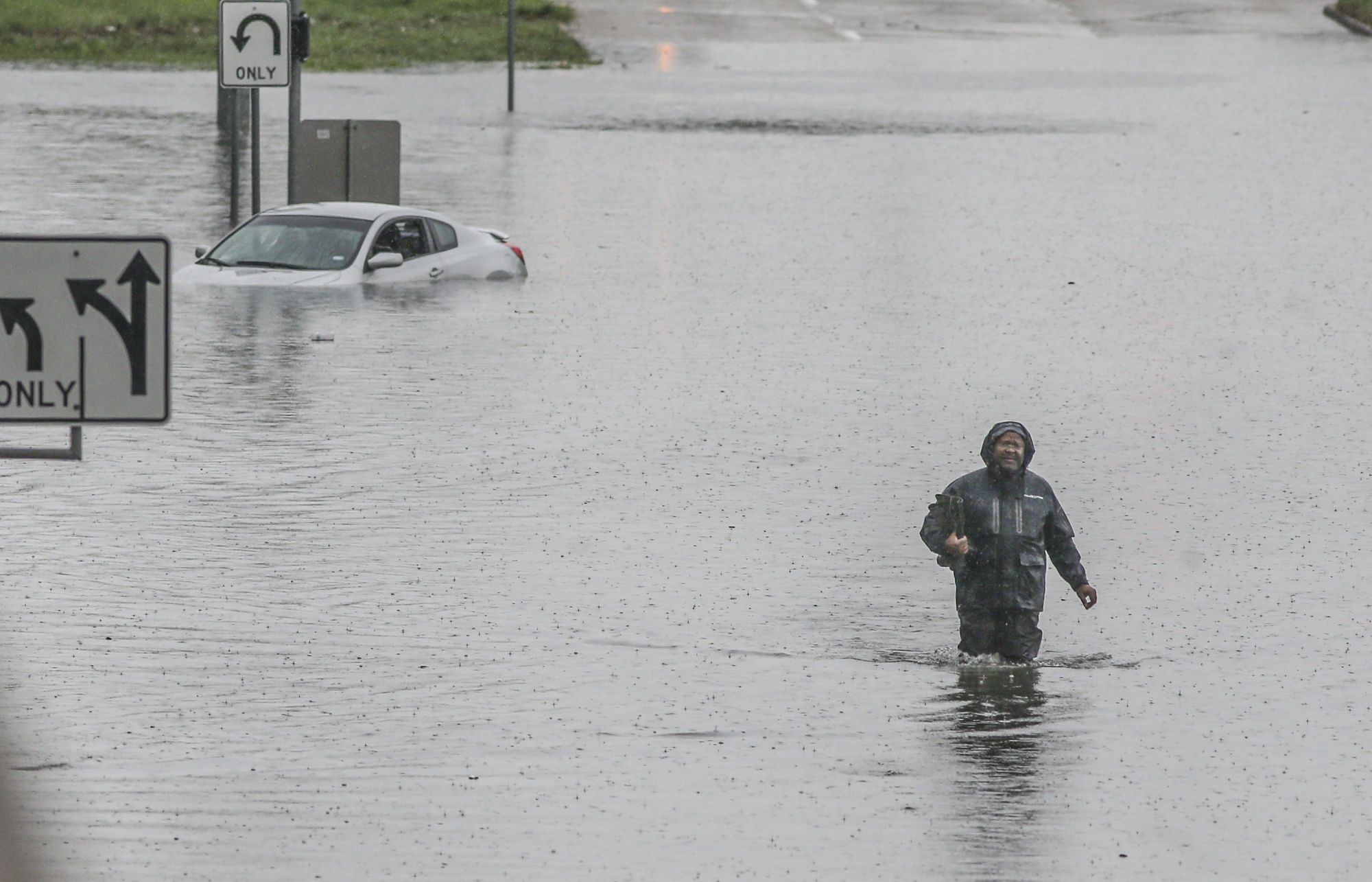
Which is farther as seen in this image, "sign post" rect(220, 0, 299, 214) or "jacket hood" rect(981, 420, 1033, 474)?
"sign post" rect(220, 0, 299, 214)

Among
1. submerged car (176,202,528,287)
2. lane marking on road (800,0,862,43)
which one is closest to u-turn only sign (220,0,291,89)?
submerged car (176,202,528,287)

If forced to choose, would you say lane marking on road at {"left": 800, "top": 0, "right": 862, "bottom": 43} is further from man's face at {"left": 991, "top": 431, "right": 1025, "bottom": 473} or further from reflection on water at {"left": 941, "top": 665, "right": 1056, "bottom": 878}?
reflection on water at {"left": 941, "top": 665, "right": 1056, "bottom": 878}

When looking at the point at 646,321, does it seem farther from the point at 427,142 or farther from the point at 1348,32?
the point at 1348,32

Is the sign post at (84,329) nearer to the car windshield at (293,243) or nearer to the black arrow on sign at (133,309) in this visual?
the black arrow on sign at (133,309)

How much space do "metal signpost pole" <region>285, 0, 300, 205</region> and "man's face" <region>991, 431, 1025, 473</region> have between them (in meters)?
15.5

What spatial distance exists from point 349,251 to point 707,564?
41.2 ft

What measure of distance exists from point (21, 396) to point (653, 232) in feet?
79.1

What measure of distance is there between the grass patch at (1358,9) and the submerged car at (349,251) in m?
38.7

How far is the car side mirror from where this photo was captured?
26.2 metres

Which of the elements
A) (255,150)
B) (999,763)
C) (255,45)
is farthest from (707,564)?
(255,150)

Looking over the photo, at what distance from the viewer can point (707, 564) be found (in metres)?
14.6

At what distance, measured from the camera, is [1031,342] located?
77.5ft

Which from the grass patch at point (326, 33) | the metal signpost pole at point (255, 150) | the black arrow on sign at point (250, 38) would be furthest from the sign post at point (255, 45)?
the grass patch at point (326, 33)

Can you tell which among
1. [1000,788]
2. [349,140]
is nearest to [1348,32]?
[349,140]
